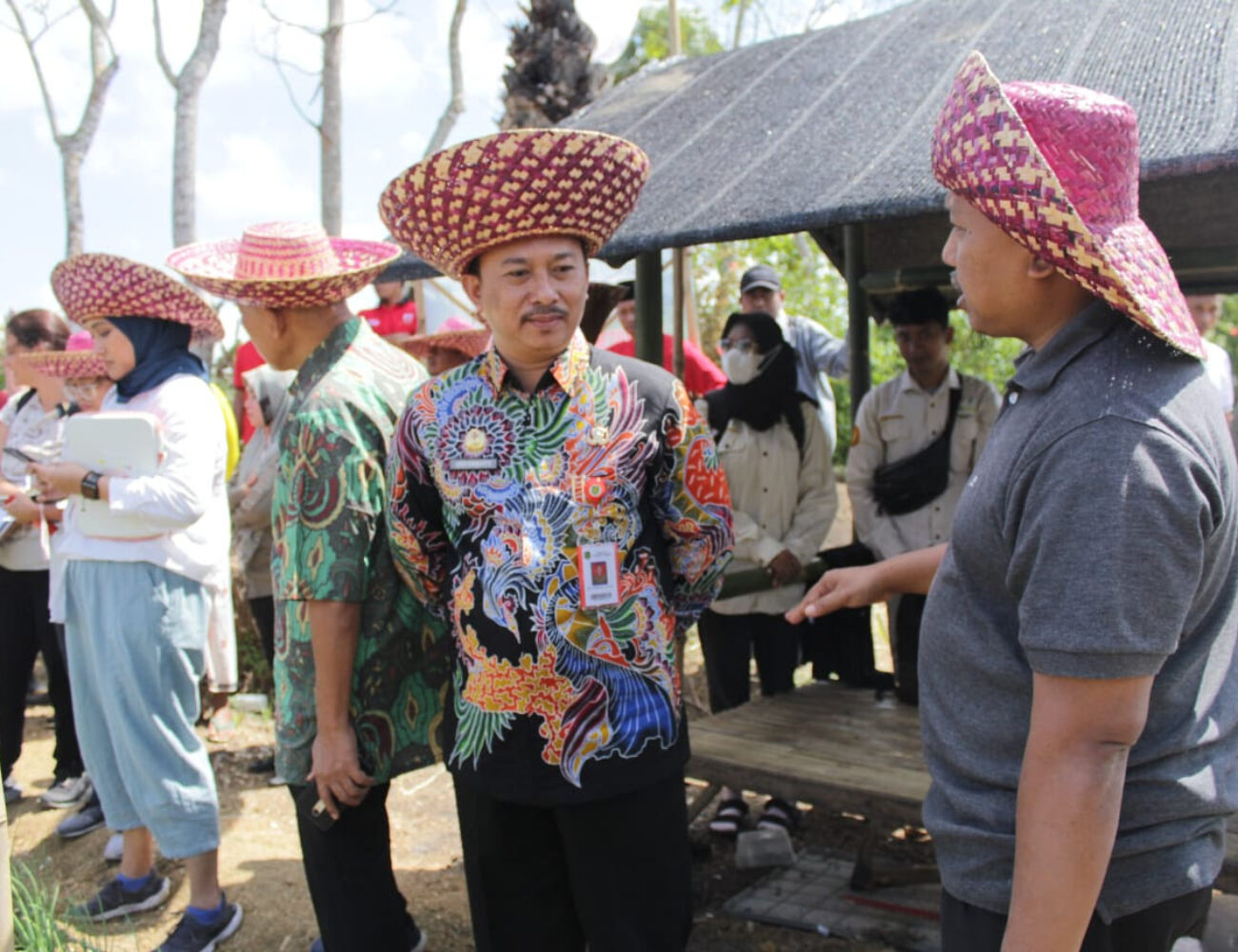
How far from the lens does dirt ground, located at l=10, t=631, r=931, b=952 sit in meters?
3.45

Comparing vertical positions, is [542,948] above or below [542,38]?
below

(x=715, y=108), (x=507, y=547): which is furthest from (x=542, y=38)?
(x=507, y=547)

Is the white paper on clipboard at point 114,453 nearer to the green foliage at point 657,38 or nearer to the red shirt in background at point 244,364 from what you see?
the red shirt in background at point 244,364

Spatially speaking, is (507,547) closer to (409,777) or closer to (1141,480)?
(1141,480)

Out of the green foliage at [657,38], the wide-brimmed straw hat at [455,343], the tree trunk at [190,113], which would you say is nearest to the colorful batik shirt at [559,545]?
the wide-brimmed straw hat at [455,343]

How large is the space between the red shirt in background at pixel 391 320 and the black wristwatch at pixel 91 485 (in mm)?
4009

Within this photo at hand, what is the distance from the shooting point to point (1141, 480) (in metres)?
1.21

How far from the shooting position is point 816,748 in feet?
10.8

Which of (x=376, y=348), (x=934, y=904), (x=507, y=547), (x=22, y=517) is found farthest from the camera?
(x=22, y=517)

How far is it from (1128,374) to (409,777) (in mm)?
4232

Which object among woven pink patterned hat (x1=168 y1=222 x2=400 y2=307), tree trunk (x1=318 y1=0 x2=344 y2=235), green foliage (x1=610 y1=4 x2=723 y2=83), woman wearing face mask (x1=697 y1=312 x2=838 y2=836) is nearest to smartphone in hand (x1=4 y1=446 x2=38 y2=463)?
woven pink patterned hat (x1=168 y1=222 x2=400 y2=307)

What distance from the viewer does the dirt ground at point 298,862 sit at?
3445 mm

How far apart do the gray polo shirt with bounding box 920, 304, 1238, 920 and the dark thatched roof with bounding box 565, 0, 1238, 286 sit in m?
1.24

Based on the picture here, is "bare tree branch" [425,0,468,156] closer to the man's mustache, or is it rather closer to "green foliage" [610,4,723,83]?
"green foliage" [610,4,723,83]
